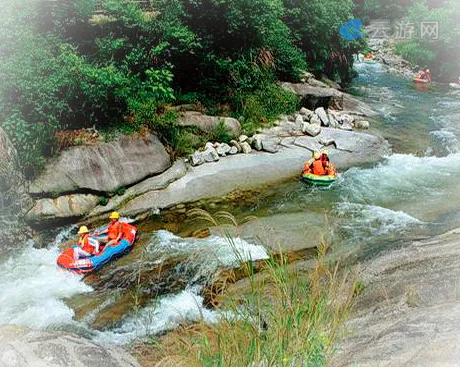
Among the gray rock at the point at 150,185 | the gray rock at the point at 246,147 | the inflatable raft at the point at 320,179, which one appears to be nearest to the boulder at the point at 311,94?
the gray rock at the point at 246,147

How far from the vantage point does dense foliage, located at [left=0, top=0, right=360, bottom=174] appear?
288 inches

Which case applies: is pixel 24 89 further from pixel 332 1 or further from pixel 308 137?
pixel 332 1

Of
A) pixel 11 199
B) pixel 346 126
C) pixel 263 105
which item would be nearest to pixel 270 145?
pixel 263 105

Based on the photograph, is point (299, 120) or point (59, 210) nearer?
point (59, 210)

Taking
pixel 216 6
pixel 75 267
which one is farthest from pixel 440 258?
pixel 216 6

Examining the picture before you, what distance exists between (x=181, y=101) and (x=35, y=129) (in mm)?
3777

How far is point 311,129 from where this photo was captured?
10.7 meters

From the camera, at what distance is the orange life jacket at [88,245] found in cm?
621

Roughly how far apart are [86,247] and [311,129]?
21.1 ft

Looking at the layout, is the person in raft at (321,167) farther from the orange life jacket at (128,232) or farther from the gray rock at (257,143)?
the orange life jacket at (128,232)

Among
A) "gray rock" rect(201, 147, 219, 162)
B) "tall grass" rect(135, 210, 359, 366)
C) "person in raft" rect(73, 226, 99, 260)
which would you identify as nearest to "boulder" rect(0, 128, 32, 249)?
"person in raft" rect(73, 226, 99, 260)

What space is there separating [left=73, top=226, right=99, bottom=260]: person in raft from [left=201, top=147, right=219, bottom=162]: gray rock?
3.41m

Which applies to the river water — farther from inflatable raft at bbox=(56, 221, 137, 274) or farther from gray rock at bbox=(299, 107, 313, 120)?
gray rock at bbox=(299, 107, 313, 120)

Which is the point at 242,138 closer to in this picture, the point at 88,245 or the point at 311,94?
the point at 311,94
